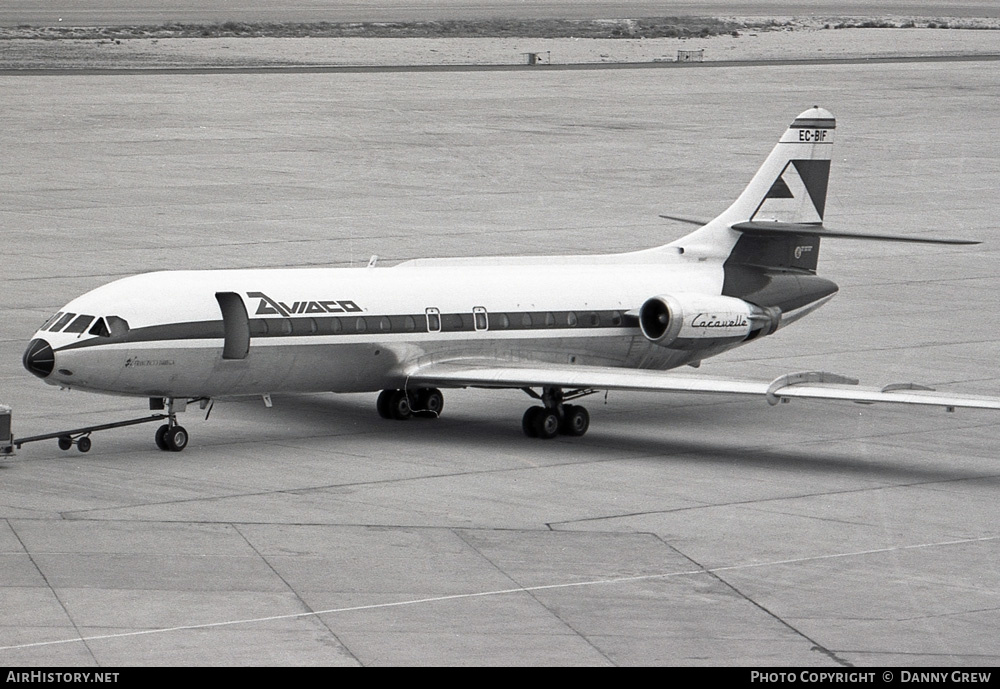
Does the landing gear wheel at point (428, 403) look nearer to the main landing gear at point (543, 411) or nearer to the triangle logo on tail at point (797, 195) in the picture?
the main landing gear at point (543, 411)

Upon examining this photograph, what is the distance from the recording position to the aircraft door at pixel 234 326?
27297 millimetres

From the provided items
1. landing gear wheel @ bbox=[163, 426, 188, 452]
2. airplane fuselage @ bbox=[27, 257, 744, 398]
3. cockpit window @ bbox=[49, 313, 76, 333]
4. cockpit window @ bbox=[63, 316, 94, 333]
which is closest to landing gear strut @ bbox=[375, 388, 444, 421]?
airplane fuselage @ bbox=[27, 257, 744, 398]

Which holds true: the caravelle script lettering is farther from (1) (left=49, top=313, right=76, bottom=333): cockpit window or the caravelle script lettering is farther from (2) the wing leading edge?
(1) (left=49, top=313, right=76, bottom=333): cockpit window

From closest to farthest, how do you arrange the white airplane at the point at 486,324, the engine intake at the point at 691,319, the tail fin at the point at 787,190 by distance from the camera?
1. the white airplane at the point at 486,324
2. the engine intake at the point at 691,319
3. the tail fin at the point at 787,190

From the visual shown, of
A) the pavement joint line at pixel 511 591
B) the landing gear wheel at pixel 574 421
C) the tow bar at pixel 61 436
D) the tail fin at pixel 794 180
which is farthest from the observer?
the tail fin at pixel 794 180

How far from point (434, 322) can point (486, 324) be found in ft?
3.23

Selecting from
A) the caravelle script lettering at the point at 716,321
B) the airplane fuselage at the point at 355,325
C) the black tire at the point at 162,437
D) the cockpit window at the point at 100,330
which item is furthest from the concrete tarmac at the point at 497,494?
the cockpit window at the point at 100,330

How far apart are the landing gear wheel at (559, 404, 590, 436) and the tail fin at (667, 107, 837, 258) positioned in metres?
5.22

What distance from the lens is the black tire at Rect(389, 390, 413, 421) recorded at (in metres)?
30.1

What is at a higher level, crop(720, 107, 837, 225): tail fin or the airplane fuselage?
crop(720, 107, 837, 225): tail fin

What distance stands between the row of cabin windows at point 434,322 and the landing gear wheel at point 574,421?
1.79 m

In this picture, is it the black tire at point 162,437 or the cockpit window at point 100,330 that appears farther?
the black tire at point 162,437

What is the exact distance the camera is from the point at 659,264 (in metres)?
32.9
